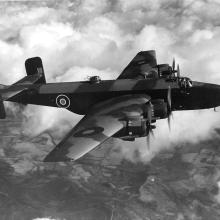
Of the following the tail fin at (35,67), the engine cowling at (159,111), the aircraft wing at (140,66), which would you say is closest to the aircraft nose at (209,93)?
the engine cowling at (159,111)

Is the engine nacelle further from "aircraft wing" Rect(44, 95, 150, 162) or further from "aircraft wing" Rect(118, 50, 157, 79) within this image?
"aircraft wing" Rect(118, 50, 157, 79)

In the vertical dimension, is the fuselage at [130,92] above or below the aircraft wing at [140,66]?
below

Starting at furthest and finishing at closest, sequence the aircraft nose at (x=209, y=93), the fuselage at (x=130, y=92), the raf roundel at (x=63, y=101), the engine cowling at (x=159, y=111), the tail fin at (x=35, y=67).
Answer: the tail fin at (x=35, y=67) < the raf roundel at (x=63, y=101) < the aircraft nose at (x=209, y=93) < the fuselage at (x=130, y=92) < the engine cowling at (x=159, y=111)

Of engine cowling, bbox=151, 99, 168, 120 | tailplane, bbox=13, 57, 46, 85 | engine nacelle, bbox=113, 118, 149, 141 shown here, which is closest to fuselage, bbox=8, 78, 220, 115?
engine cowling, bbox=151, 99, 168, 120

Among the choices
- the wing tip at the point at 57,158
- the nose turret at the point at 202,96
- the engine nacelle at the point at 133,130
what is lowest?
the wing tip at the point at 57,158

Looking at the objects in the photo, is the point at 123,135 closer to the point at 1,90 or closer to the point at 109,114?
the point at 109,114

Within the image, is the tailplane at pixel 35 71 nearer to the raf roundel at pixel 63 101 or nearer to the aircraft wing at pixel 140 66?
the raf roundel at pixel 63 101
